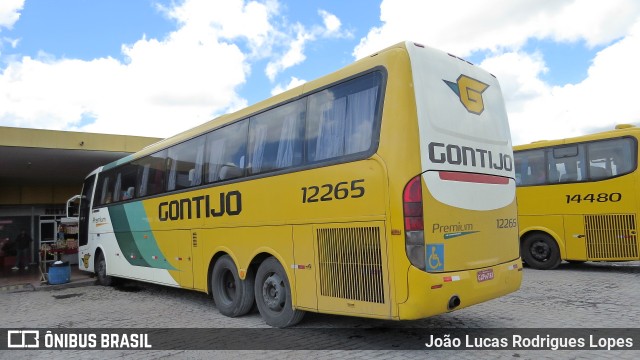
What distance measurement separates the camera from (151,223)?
9859 millimetres

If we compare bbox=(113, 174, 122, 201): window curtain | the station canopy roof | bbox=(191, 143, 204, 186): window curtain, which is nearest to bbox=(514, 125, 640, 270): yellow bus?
bbox=(191, 143, 204, 186): window curtain

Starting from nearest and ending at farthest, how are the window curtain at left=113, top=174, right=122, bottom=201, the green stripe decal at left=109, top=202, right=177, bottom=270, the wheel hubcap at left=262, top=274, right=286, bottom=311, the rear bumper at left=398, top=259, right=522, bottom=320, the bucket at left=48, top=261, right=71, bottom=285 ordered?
the rear bumper at left=398, top=259, right=522, bottom=320, the wheel hubcap at left=262, top=274, right=286, bottom=311, the green stripe decal at left=109, top=202, right=177, bottom=270, the window curtain at left=113, top=174, right=122, bottom=201, the bucket at left=48, top=261, right=71, bottom=285

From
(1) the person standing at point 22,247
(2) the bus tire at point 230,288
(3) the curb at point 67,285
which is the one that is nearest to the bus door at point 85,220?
(3) the curb at point 67,285

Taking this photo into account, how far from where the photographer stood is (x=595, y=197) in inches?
438

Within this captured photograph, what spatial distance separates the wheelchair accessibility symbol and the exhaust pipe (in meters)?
0.35

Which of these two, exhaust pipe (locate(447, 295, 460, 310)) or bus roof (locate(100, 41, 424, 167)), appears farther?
bus roof (locate(100, 41, 424, 167))

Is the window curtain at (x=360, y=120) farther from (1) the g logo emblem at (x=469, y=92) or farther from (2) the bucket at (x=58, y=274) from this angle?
(2) the bucket at (x=58, y=274)

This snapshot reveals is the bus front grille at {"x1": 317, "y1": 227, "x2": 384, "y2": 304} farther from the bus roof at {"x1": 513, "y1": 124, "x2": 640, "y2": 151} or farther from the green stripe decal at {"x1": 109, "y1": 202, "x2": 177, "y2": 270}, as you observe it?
the bus roof at {"x1": 513, "y1": 124, "x2": 640, "y2": 151}

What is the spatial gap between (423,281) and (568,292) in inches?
217

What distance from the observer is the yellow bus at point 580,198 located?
422 inches

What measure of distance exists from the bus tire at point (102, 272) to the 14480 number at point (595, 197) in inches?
483

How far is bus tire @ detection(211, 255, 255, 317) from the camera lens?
283 inches

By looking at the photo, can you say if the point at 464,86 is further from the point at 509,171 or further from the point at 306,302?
the point at 306,302

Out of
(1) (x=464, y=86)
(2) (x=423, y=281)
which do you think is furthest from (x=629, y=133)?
(2) (x=423, y=281)
